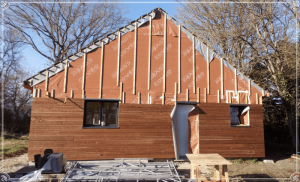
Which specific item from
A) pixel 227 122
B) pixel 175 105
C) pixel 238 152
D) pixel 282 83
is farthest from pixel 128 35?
pixel 282 83

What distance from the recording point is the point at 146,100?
8977 millimetres

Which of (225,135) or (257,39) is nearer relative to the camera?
(225,135)

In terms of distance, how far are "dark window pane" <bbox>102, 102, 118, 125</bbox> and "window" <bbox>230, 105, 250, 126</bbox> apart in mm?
5854

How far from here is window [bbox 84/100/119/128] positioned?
28.3ft

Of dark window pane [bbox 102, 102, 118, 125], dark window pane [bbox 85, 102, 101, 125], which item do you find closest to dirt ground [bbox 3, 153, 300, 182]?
dark window pane [bbox 85, 102, 101, 125]

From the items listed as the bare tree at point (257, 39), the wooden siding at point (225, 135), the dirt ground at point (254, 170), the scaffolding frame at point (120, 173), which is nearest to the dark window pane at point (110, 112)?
the scaffolding frame at point (120, 173)

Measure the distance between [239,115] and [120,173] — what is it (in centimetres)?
698

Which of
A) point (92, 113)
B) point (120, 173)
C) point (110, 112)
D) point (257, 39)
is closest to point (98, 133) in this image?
point (92, 113)

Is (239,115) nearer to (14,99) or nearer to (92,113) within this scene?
(92,113)

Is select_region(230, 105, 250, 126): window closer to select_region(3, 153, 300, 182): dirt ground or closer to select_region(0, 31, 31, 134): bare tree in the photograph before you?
select_region(3, 153, 300, 182): dirt ground

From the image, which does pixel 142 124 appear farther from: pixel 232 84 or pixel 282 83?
pixel 282 83

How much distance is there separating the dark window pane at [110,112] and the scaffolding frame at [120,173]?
7.75 ft

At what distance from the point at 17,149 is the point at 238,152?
45.0 feet

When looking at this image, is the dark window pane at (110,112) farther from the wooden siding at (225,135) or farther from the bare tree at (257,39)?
the bare tree at (257,39)
